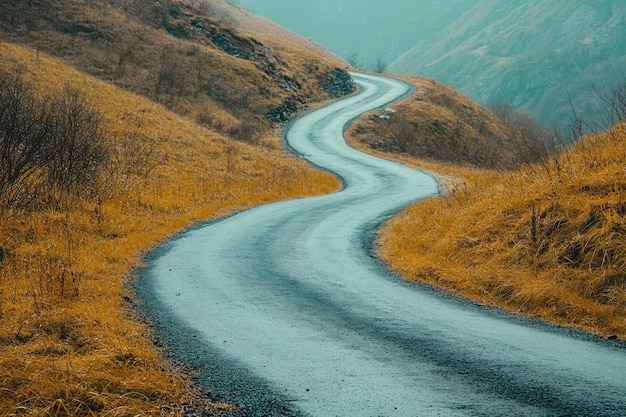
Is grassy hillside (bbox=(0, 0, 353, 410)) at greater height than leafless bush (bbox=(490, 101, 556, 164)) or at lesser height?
lesser

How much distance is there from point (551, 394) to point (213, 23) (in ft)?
199

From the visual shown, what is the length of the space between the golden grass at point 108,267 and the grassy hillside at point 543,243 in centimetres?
592

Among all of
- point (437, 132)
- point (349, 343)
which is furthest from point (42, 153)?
point (437, 132)

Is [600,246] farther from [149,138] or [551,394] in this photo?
[149,138]

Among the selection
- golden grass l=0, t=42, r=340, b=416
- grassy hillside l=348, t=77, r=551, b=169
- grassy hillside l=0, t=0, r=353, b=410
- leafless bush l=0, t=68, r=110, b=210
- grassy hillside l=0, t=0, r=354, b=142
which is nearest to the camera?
golden grass l=0, t=42, r=340, b=416

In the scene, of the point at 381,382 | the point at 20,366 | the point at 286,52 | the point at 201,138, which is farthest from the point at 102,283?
the point at 286,52

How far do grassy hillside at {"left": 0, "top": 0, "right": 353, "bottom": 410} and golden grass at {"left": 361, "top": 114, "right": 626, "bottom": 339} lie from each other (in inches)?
234

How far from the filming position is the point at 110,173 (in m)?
20.8

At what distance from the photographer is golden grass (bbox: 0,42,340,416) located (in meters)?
5.79

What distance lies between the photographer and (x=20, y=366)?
20.0 ft

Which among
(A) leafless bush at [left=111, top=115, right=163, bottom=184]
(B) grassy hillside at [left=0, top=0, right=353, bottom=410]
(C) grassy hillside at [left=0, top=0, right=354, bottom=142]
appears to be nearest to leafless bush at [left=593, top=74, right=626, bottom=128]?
(B) grassy hillside at [left=0, top=0, right=353, bottom=410]

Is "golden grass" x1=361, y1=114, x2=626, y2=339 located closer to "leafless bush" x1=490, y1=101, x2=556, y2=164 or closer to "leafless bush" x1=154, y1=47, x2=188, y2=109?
"leafless bush" x1=490, y1=101, x2=556, y2=164

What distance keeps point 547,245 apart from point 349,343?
4952mm

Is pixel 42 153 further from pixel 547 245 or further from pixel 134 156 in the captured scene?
pixel 547 245
